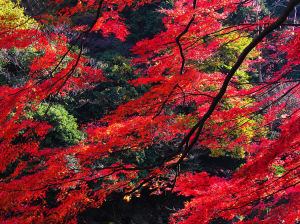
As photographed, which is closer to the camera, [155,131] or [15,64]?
[155,131]

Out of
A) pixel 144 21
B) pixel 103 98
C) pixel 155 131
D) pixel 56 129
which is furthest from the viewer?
pixel 144 21

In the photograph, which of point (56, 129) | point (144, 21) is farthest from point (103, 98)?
point (144, 21)

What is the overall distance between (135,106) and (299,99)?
9097mm

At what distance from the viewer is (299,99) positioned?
366 inches

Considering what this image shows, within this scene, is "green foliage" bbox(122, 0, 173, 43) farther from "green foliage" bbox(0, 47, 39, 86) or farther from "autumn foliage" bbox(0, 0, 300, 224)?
"autumn foliage" bbox(0, 0, 300, 224)

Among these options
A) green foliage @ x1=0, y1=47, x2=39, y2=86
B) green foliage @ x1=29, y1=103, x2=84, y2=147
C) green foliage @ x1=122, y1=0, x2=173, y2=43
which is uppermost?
green foliage @ x1=122, y1=0, x2=173, y2=43

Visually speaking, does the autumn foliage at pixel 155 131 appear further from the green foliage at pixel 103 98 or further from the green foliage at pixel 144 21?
the green foliage at pixel 144 21

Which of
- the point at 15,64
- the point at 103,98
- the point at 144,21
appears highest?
the point at 144,21

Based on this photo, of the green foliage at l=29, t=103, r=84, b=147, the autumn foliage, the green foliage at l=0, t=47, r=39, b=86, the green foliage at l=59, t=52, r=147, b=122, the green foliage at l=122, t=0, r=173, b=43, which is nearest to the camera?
the autumn foliage

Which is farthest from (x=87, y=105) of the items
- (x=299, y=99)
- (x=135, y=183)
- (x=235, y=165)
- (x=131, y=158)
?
(x=299, y=99)

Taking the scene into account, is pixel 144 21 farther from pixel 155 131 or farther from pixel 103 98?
pixel 155 131

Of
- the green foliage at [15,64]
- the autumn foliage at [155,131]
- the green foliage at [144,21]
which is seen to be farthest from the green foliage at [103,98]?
the green foliage at [144,21]

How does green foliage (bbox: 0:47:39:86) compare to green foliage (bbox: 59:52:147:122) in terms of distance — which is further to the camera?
green foliage (bbox: 59:52:147:122)

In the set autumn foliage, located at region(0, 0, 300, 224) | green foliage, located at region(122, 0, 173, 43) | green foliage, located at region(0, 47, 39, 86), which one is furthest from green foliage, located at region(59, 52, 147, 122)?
green foliage, located at region(122, 0, 173, 43)
